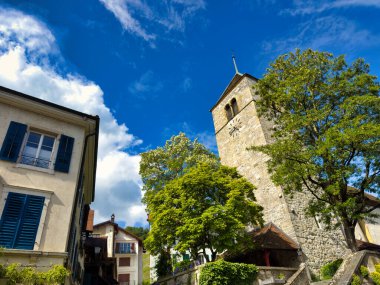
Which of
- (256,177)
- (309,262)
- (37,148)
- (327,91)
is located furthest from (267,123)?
(37,148)

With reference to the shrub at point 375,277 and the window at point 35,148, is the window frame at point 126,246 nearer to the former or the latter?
the window at point 35,148

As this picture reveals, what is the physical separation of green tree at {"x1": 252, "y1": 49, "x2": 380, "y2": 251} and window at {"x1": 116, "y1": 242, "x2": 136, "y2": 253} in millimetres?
26567

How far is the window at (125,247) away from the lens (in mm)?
34022

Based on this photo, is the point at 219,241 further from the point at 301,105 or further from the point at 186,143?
the point at 186,143

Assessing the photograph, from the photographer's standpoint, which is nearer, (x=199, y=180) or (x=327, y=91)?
(x=327, y=91)

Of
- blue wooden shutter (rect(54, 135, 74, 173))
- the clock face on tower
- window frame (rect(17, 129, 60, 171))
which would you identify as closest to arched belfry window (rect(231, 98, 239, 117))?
the clock face on tower

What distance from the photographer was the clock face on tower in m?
27.8

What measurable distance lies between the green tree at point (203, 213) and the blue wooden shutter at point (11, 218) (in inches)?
346

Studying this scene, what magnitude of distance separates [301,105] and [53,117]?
42.8ft

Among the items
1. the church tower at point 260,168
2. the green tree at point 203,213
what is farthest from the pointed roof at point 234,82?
A: the green tree at point 203,213

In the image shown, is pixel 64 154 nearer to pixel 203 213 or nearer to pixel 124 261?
pixel 203 213

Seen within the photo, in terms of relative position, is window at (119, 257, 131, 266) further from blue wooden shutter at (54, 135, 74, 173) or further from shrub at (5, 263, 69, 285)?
shrub at (5, 263, 69, 285)

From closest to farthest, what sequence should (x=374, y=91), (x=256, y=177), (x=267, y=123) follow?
1. (x=374, y=91)
2. (x=256, y=177)
3. (x=267, y=123)

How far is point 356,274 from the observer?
10.1 metres
